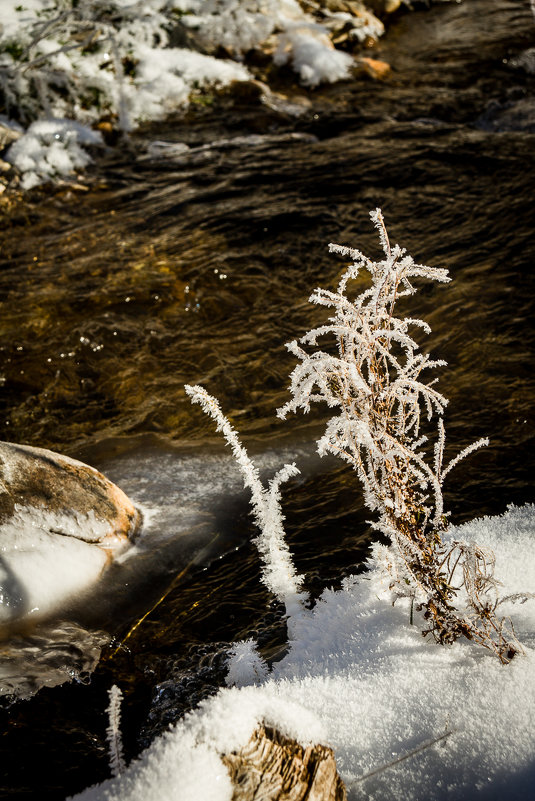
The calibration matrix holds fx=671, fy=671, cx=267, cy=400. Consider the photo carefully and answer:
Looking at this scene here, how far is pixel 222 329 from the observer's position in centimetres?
545

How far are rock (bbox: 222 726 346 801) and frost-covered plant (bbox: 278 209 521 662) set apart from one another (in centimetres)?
63

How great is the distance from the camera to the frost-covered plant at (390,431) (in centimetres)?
215

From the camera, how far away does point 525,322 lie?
482 centimetres

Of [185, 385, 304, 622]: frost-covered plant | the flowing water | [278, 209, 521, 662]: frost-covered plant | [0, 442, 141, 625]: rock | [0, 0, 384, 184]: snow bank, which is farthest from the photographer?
[0, 0, 384, 184]: snow bank

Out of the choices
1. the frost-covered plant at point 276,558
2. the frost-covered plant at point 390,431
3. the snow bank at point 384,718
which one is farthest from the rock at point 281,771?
the frost-covered plant at point 276,558

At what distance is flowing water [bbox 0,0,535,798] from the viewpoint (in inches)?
116

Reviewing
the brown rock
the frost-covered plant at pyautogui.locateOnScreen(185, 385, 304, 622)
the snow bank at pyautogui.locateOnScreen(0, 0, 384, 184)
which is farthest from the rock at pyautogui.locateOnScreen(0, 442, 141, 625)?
the snow bank at pyautogui.locateOnScreen(0, 0, 384, 184)

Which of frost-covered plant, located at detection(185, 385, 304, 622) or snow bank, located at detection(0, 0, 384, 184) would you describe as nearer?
frost-covered plant, located at detection(185, 385, 304, 622)

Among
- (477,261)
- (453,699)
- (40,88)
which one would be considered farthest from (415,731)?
(40,88)

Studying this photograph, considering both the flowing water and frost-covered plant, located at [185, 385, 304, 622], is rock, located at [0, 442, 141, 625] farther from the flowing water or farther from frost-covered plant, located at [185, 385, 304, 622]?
frost-covered plant, located at [185, 385, 304, 622]

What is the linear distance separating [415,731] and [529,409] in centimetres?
241

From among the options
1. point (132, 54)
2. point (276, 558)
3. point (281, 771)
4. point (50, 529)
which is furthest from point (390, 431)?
point (132, 54)

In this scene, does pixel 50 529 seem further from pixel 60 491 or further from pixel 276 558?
pixel 276 558

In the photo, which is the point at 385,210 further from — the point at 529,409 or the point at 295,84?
the point at 295,84
